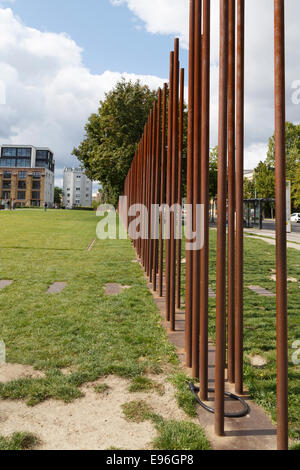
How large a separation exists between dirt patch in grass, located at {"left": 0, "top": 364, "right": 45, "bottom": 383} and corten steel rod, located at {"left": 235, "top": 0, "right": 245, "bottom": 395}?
170cm

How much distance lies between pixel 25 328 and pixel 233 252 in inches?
107

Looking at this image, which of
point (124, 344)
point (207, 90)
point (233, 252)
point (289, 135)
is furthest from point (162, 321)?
point (289, 135)

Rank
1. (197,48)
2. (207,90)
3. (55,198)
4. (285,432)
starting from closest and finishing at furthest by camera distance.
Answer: (285,432)
(207,90)
(197,48)
(55,198)

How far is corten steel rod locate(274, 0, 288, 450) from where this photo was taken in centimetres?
193

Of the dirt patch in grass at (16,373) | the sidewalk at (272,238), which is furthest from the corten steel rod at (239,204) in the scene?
the sidewalk at (272,238)

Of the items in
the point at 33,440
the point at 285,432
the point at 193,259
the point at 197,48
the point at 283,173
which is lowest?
the point at 33,440

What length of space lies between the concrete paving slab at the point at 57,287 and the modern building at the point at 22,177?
337 feet

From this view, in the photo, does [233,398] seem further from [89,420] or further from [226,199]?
[226,199]

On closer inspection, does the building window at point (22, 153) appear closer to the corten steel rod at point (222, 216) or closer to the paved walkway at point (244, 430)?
the corten steel rod at point (222, 216)

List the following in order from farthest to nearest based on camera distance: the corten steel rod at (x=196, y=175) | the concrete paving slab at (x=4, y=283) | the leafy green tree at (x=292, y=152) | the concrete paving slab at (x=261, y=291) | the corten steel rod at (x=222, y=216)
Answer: the leafy green tree at (x=292, y=152), the concrete paving slab at (x=4, y=283), the concrete paving slab at (x=261, y=291), the corten steel rod at (x=196, y=175), the corten steel rod at (x=222, y=216)

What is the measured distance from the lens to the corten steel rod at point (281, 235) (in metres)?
1.93

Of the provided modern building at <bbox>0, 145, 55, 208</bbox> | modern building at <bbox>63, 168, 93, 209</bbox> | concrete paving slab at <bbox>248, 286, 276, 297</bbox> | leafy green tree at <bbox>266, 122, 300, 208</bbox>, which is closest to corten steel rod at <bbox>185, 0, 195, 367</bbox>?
concrete paving slab at <bbox>248, 286, 276, 297</bbox>

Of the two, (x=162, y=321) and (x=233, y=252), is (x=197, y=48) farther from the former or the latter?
(x=162, y=321)

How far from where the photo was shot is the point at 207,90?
288 cm
